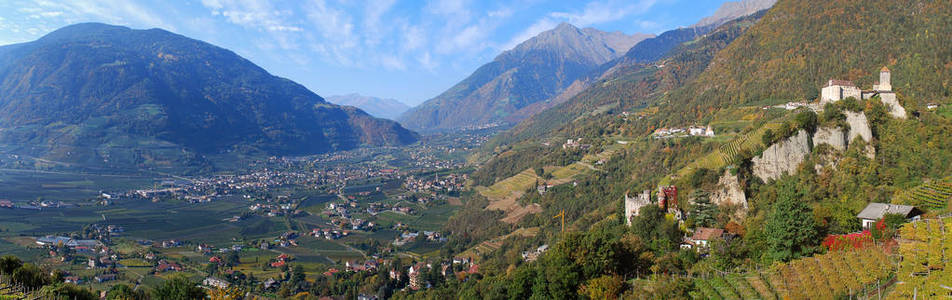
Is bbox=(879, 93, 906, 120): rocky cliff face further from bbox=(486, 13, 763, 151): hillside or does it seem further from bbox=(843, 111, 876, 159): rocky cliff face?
bbox=(486, 13, 763, 151): hillside

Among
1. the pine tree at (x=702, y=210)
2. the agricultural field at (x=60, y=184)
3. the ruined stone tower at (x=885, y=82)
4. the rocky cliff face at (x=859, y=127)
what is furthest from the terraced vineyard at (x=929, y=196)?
the agricultural field at (x=60, y=184)

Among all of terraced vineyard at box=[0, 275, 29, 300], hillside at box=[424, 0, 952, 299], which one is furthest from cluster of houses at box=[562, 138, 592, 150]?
terraced vineyard at box=[0, 275, 29, 300]

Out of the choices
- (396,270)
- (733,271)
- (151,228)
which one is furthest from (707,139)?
(151,228)

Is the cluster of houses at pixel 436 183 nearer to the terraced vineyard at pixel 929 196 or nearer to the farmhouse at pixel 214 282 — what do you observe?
the farmhouse at pixel 214 282

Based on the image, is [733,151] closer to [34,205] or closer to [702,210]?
[702,210]

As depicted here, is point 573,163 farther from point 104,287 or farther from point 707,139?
point 104,287

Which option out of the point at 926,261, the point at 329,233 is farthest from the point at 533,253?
the point at 329,233
